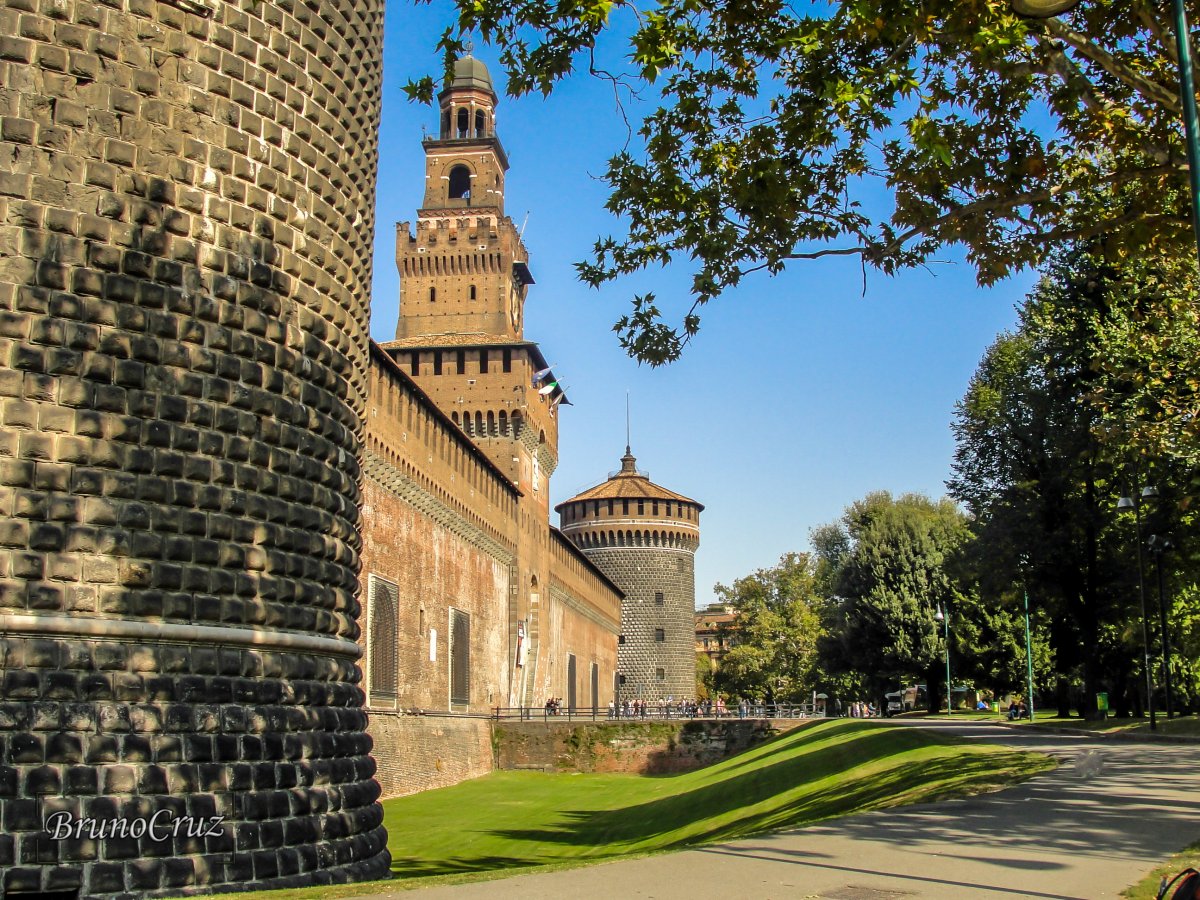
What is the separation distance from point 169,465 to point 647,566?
6081cm

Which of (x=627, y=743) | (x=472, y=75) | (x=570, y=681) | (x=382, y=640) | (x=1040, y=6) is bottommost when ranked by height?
(x=627, y=743)

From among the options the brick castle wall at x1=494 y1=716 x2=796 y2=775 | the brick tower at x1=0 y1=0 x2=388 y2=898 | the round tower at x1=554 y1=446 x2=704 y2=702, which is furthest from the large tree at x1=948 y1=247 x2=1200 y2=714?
the round tower at x1=554 y1=446 x2=704 y2=702

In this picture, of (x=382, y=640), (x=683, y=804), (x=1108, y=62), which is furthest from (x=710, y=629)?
(x=1108, y=62)

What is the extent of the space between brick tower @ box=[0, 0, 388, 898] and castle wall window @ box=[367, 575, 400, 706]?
17809mm

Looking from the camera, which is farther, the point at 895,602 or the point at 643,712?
the point at 643,712

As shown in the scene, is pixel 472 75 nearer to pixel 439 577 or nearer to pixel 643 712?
pixel 439 577

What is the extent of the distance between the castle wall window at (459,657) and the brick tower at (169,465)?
25889 millimetres

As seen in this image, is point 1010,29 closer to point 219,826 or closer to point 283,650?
point 283,650

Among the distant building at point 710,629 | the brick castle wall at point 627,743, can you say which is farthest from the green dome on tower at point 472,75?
the distant building at point 710,629

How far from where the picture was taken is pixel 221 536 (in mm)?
8492

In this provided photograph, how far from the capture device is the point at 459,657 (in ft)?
120

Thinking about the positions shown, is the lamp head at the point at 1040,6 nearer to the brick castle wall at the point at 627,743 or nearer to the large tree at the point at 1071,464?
the large tree at the point at 1071,464

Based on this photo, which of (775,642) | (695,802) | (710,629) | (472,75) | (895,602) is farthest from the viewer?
(710,629)

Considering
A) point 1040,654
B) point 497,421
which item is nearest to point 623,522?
point 497,421
